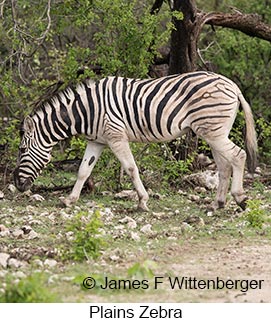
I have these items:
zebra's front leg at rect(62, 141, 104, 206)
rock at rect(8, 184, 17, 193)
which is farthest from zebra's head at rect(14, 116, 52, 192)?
rock at rect(8, 184, 17, 193)

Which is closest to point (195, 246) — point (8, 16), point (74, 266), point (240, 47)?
point (74, 266)

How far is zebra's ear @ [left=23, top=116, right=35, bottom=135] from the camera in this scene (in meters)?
11.7

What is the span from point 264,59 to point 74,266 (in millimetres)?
10331

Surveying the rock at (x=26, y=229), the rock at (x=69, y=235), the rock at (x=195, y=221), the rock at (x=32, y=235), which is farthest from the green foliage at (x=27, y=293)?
the rock at (x=195, y=221)

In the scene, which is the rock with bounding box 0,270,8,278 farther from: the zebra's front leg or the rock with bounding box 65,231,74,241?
the zebra's front leg

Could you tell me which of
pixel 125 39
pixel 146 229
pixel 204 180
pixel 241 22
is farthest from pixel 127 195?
pixel 241 22

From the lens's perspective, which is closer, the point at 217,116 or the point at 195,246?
the point at 195,246

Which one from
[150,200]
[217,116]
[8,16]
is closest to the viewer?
[217,116]

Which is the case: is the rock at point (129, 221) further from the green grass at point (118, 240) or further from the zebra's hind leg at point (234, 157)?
the zebra's hind leg at point (234, 157)

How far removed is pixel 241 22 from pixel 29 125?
4406 mm

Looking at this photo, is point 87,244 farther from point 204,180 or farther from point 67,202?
point 204,180

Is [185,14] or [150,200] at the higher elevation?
[185,14]

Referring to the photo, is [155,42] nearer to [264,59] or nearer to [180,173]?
[180,173]

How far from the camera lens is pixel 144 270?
7.35m
